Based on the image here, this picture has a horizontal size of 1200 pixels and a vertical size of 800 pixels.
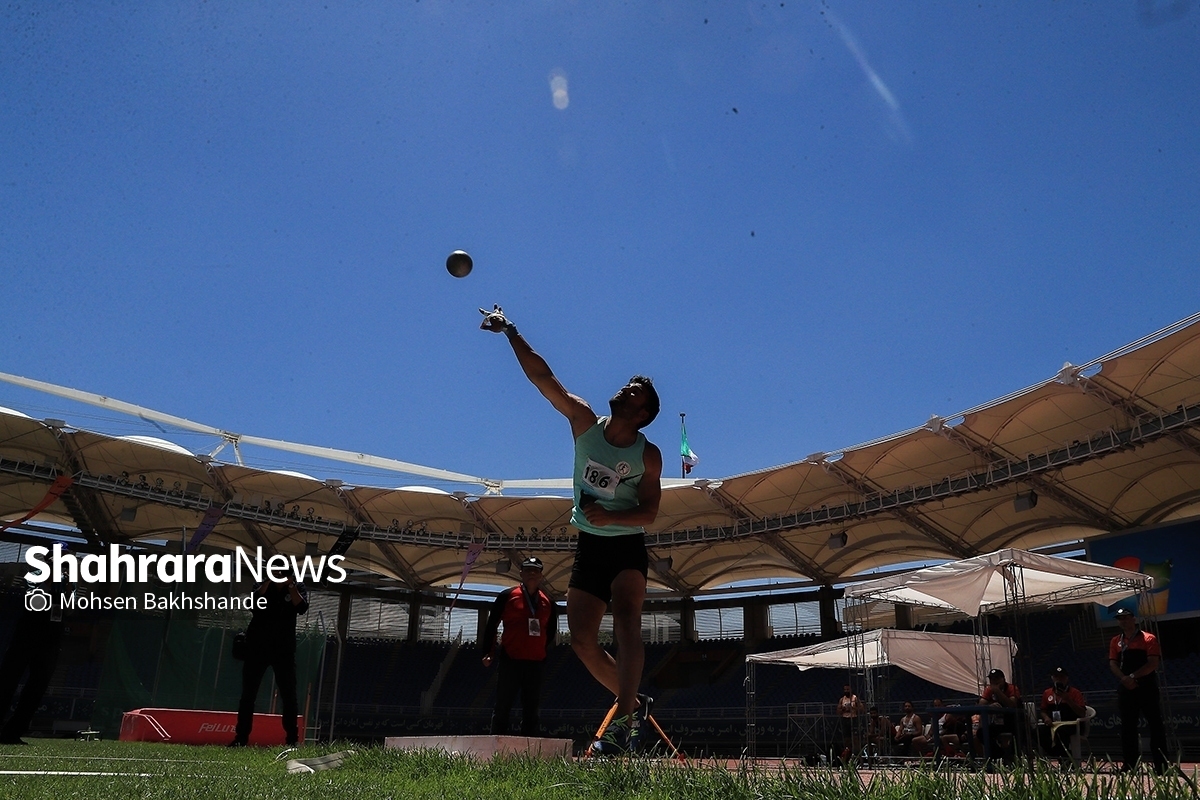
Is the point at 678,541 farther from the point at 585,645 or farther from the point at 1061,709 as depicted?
the point at 585,645

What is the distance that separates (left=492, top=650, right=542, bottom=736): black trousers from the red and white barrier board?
4321 millimetres

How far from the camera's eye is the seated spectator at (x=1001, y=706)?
A: 31.4ft

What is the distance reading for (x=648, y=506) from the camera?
3.52 metres

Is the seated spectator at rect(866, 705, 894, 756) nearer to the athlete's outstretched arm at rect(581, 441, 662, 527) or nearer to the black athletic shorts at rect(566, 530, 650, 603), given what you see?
the black athletic shorts at rect(566, 530, 650, 603)

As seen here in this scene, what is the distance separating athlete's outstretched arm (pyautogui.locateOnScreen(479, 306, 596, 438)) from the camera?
11.9ft

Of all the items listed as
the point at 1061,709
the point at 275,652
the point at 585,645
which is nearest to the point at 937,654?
the point at 1061,709

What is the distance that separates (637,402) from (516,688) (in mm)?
3595

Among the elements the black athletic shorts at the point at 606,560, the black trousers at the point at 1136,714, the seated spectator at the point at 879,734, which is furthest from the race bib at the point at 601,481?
the seated spectator at the point at 879,734

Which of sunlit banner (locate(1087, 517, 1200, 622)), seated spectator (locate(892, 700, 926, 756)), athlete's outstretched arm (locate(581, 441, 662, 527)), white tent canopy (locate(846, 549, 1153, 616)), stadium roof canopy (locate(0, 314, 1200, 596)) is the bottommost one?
seated spectator (locate(892, 700, 926, 756))

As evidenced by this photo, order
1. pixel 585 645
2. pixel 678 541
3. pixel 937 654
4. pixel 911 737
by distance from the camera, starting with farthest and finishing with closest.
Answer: pixel 678 541, pixel 937 654, pixel 911 737, pixel 585 645

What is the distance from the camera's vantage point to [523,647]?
6223 millimetres

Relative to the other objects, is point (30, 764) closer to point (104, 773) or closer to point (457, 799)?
point (104, 773)

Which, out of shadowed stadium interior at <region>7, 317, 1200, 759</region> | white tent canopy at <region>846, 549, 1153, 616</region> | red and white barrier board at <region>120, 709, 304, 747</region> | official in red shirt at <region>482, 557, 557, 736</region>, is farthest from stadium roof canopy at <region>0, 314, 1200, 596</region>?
official in red shirt at <region>482, 557, 557, 736</region>

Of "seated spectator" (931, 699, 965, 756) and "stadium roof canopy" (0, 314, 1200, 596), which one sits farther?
"stadium roof canopy" (0, 314, 1200, 596)
